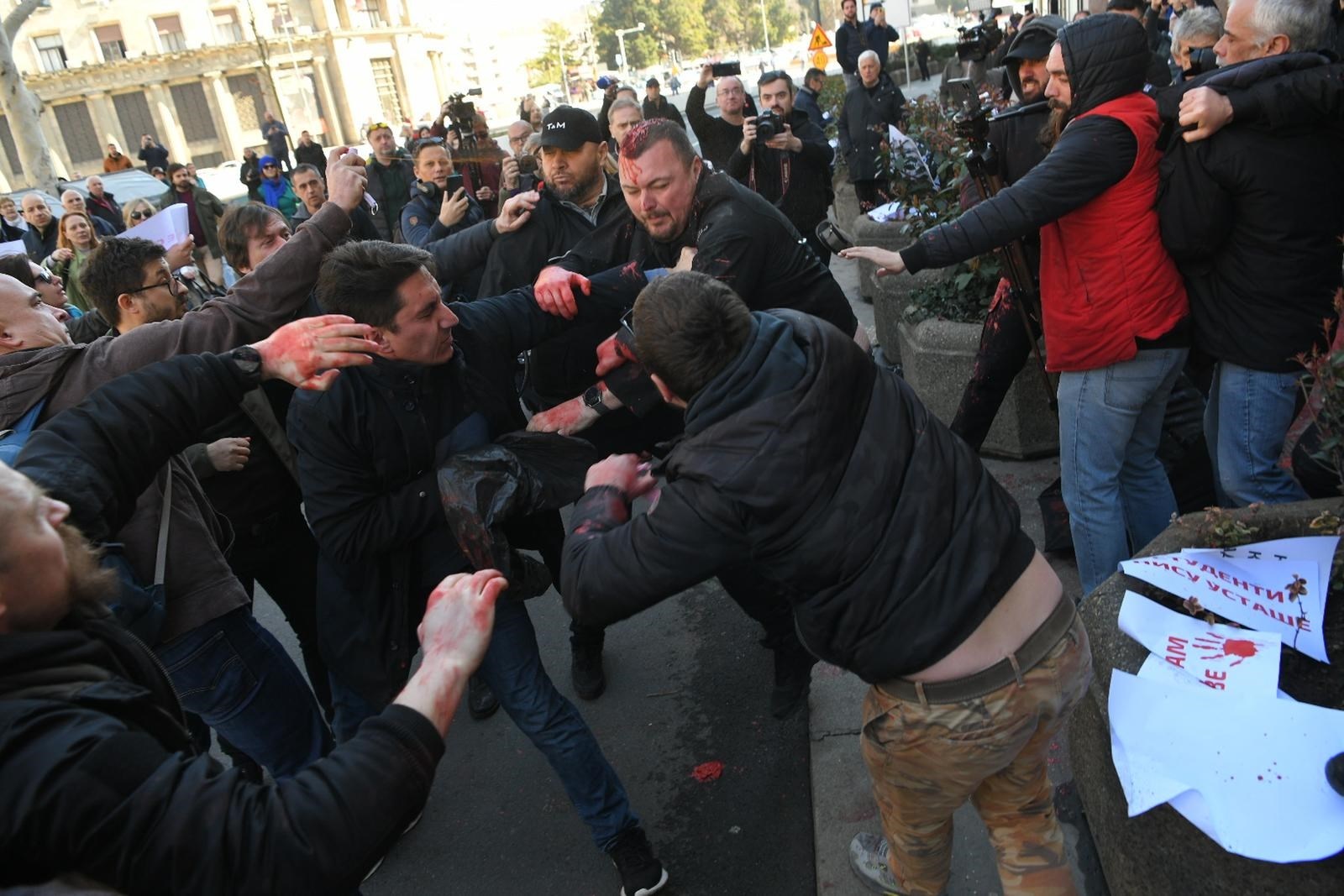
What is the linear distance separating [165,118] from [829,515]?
68534mm

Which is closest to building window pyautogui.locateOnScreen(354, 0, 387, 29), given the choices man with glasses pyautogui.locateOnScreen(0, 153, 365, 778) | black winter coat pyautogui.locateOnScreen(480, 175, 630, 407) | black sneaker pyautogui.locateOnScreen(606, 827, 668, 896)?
black winter coat pyautogui.locateOnScreen(480, 175, 630, 407)

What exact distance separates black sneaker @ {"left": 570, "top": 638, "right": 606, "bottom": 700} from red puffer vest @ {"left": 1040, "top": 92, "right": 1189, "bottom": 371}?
2.12 meters

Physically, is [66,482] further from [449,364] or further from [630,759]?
[630,759]

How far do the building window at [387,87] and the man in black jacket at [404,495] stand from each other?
233 ft

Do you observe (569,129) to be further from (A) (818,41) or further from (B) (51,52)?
(B) (51,52)

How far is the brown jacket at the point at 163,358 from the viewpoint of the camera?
2.56 metres

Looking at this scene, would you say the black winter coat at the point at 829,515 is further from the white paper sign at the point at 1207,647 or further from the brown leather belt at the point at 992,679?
the white paper sign at the point at 1207,647

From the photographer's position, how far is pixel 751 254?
3137 mm

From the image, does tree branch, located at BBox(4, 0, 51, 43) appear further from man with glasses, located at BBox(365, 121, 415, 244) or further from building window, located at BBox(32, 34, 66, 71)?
building window, located at BBox(32, 34, 66, 71)

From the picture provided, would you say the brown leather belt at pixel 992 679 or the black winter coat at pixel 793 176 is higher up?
the black winter coat at pixel 793 176

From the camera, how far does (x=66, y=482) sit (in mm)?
1983

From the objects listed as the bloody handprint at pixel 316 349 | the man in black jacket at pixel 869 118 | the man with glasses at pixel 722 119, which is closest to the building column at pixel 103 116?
the man in black jacket at pixel 869 118

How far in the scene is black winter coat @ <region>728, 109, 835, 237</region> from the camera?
668cm

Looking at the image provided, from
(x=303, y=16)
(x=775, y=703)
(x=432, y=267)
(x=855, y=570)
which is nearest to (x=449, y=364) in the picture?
(x=432, y=267)
